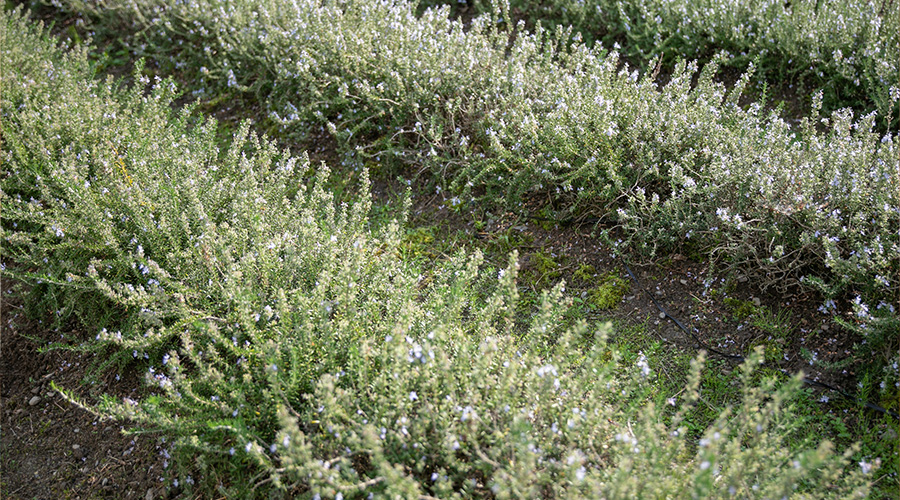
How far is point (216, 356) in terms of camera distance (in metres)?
2.67

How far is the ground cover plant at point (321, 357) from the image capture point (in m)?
2.17

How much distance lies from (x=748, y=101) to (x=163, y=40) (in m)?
4.92

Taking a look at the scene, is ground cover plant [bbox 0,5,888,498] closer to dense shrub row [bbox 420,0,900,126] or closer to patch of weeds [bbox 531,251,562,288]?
patch of weeds [bbox 531,251,562,288]

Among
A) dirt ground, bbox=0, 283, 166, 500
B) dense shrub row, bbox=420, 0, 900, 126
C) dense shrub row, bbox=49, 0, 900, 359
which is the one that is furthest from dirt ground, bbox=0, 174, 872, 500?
dense shrub row, bbox=420, 0, 900, 126

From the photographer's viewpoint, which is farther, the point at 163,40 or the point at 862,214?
the point at 163,40

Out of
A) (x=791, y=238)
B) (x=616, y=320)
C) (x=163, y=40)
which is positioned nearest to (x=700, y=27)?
(x=791, y=238)

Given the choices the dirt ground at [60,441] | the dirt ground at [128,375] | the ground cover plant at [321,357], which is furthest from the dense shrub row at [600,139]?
the dirt ground at [60,441]

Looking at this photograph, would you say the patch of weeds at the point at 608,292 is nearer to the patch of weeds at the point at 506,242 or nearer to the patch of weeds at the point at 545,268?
the patch of weeds at the point at 545,268

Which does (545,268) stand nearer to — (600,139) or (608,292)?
(608,292)

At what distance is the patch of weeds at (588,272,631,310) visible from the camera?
3.46 metres

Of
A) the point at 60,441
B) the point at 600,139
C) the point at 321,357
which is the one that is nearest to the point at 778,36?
the point at 600,139

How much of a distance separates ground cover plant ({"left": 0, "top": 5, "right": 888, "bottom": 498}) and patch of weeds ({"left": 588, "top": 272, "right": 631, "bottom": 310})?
204 millimetres

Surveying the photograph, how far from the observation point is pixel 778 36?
185 inches

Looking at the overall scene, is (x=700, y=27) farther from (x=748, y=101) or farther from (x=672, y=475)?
(x=672, y=475)
